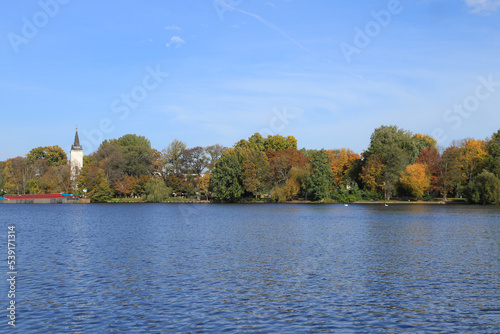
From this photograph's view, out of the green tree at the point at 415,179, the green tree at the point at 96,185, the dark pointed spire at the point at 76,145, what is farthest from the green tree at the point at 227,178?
the dark pointed spire at the point at 76,145

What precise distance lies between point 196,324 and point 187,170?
11914cm

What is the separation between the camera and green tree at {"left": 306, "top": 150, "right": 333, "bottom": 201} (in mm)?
108875

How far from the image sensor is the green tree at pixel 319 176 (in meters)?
109

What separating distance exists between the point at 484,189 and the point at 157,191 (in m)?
79.1

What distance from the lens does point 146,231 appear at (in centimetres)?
4569

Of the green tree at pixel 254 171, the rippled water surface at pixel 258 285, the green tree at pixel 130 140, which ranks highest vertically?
the green tree at pixel 130 140

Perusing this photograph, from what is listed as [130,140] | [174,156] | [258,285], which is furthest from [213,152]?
[258,285]

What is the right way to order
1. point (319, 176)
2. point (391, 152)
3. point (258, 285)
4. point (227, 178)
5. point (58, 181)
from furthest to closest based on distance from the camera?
point (58, 181) < point (227, 178) < point (319, 176) < point (391, 152) < point (258, 285)

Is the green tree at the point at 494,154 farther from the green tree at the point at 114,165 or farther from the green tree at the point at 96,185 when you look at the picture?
the green tree at the point at 96,185

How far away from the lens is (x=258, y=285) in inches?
808

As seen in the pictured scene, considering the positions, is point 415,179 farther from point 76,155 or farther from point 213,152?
point 76,155

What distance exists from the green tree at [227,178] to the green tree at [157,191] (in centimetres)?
1400

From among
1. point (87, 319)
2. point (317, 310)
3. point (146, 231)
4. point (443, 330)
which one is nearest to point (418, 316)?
point (443, 330)

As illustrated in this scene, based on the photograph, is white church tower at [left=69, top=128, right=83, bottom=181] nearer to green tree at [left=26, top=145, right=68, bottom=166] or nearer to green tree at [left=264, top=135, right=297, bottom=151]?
green tree at [left=26, top=145, right=68, bottom=166]
